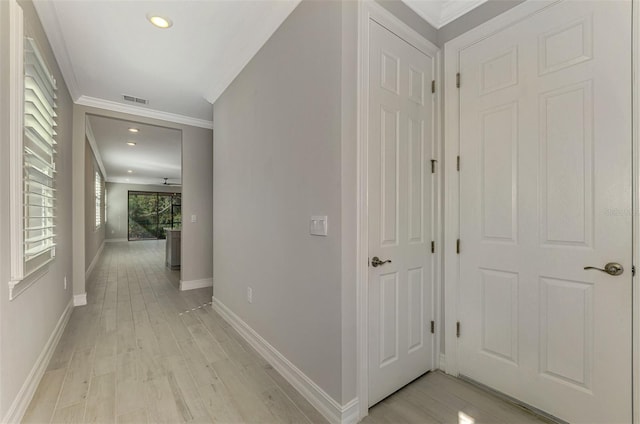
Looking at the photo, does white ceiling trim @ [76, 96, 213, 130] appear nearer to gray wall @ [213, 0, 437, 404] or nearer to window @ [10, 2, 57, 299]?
window @ [10, 2, 57, 299]

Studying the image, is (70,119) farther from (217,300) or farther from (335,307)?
(335,307)

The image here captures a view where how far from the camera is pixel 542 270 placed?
1628mm

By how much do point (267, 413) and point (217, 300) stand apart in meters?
1.96

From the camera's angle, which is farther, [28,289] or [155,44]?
[155,44]

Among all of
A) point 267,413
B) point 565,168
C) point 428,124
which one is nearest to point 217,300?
point 267,413

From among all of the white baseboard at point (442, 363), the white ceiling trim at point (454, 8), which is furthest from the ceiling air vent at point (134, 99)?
the white baseboard at point (442, 363)

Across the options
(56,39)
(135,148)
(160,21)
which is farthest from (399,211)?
(135,148)

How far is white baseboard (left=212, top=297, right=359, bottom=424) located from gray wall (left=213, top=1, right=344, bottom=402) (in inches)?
1.8

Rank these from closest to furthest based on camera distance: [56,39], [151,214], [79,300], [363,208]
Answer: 1. [363,208]
2. [56,39]
3. [79,300]
4. [151,214]

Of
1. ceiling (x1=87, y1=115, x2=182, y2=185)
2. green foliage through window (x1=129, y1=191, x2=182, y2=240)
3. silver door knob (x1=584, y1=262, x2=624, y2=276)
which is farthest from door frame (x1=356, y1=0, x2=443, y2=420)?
green foliage through window (x1=129, y1=191, x2=182, y2=240)

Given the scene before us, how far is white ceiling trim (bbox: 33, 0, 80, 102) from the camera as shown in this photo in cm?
200

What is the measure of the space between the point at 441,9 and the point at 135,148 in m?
6.61

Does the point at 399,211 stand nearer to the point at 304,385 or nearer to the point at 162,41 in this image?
the point at 304,385

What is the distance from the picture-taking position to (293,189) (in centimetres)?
193
